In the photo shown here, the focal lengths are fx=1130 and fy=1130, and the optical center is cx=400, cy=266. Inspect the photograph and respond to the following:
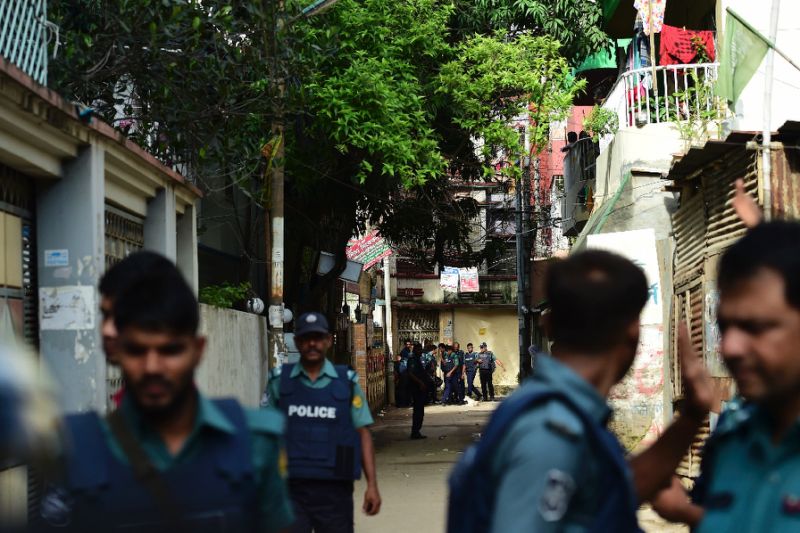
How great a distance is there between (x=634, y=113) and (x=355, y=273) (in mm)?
7925

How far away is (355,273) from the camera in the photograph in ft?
75.4

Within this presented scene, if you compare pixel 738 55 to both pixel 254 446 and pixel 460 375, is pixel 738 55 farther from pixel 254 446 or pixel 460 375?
pixel 460 375

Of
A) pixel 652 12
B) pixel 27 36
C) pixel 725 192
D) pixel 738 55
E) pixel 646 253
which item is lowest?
pixel 646 253

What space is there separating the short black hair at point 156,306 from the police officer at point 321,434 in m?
3.92

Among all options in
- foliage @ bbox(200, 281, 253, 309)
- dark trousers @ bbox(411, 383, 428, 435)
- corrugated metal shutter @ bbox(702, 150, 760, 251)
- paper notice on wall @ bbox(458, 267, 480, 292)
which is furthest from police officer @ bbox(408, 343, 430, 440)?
paper notice on wall @ bbox(458, 267, 480, 292)

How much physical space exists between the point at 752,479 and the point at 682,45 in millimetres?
14750

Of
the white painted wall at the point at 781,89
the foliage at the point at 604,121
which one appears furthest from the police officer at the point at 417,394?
the white painted wall at the point at 781,89

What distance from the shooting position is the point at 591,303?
2.52 metres

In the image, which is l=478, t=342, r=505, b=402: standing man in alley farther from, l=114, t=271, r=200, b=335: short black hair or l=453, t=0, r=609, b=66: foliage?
l=114, t=271, r=200, b=335: short black hair

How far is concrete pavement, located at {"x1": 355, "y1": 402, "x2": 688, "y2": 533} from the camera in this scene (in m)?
10.7

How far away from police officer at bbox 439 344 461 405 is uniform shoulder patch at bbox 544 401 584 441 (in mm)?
30841

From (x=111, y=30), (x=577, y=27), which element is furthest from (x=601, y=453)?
(x=577, y=27)

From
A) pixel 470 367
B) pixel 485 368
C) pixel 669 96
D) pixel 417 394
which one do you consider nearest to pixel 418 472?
pixel 417 394

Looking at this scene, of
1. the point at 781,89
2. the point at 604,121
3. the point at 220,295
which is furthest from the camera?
the point at 604,121
